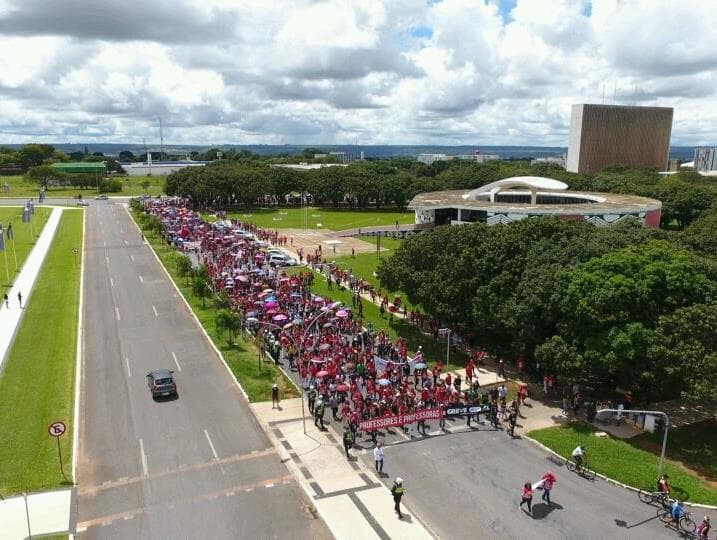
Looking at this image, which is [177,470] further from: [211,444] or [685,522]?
[685,522]

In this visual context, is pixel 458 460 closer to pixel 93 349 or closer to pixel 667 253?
pixel 667 253

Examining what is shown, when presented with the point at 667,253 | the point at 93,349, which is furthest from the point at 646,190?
the point at 93,349

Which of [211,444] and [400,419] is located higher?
[400,419]

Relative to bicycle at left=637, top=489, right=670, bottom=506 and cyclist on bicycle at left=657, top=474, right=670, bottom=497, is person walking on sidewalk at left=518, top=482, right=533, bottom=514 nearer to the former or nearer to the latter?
bicycle at left=637, top=489, right=670, bottom=506

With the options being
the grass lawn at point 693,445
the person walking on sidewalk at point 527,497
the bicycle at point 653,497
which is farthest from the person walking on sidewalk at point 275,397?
the grass lawn at point 693,445

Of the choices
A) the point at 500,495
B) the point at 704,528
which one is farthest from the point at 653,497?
the point at 500,495

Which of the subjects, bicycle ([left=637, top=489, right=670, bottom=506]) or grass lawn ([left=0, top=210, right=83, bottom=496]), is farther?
grass lawn ([left=0, top=210, right=83, bottom=496])

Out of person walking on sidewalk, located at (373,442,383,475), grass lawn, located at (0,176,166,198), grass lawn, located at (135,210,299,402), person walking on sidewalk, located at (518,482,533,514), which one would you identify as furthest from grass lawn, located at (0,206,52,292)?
person walking on sidewalk, located at (518,482,533,514)
